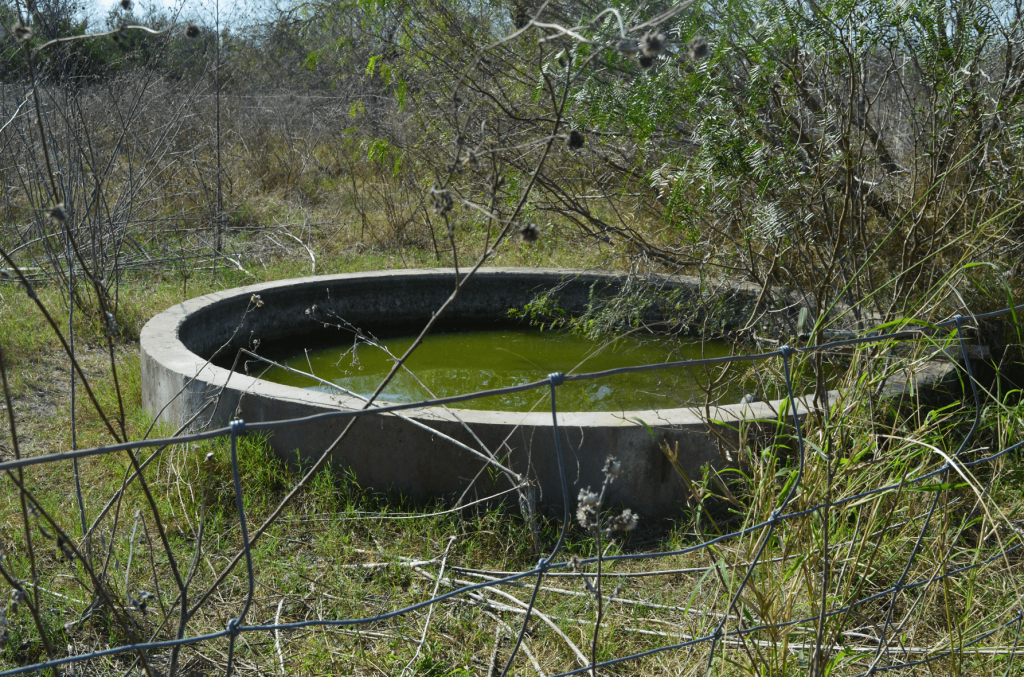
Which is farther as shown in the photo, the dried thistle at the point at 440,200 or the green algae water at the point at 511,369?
the green algae water at the point at 511,369

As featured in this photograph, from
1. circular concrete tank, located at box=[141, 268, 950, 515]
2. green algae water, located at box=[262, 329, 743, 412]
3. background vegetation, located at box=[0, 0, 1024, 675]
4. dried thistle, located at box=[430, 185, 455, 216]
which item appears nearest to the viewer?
dried thistle, located at box=[430, 185, 455, 216]

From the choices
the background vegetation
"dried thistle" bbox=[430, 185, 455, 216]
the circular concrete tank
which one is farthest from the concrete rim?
"dried thistle" bbox=[430, 185, 455, 216]

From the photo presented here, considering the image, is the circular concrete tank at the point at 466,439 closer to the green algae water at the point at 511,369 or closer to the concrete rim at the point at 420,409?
the concrete rim at the point at 420,409

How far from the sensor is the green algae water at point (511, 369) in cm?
430

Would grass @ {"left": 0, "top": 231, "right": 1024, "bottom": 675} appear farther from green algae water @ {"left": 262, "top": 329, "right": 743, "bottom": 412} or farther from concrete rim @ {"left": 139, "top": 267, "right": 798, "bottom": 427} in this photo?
green algae water @ {"left": 262, "top": 329, "right": 743, "bottom": 412}

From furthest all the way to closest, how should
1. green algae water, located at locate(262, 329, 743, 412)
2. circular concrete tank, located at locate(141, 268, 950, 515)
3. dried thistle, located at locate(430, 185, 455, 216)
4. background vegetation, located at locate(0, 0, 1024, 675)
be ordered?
green algae water, located at locate(262, 329, 743, 412) → circular concrete tank, located at locate(141, 268, 950, 515) → background vegetation, located at locate(0, 0, 1024, 675) → dried thistle, located at locate(430, 185, 455, 216)

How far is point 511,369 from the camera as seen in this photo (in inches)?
198

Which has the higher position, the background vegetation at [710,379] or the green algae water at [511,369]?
the background vegetation at [710,379]

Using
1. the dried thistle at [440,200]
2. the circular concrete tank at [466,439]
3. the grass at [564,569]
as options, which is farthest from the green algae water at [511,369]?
the dried thistle at [440,200]

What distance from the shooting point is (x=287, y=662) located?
6.88 ft

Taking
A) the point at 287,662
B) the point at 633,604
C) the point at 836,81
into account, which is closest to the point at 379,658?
the point at 287,662

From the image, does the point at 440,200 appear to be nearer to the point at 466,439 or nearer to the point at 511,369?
the point at 466,439

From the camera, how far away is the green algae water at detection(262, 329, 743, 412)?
14.1ft

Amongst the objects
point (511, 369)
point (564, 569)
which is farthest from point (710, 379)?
point (511, 369)
